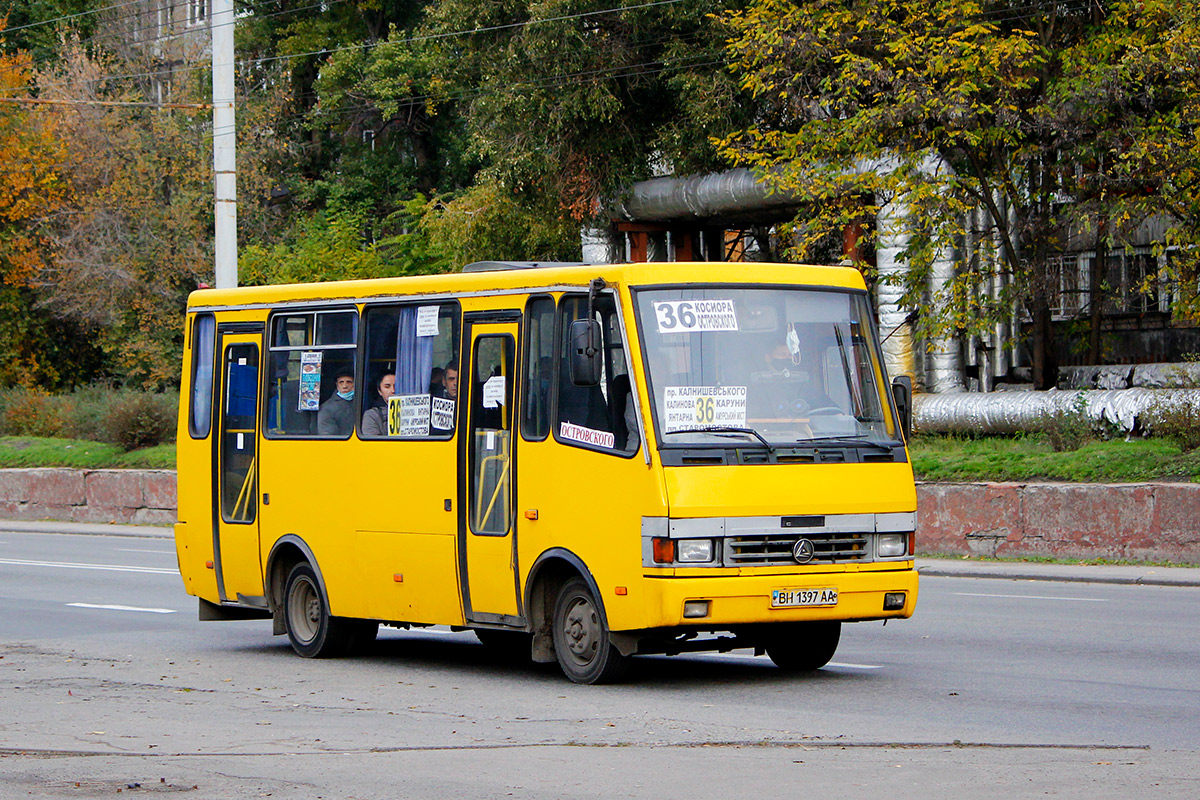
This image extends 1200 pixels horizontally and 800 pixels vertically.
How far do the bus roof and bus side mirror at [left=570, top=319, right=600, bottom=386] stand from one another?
0.46 m

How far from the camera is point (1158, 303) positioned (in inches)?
1244

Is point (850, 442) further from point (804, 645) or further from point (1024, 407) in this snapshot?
point (1024, 407)

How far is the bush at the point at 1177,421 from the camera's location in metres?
22.5

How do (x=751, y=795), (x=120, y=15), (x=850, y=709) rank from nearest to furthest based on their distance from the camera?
(x=751, y=795) < (x=850, y=709) < (x=120, y=15)

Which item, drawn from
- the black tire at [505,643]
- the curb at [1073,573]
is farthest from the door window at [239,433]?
the curb at [1073,573]

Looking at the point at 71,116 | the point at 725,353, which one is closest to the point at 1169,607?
the point at 725,353

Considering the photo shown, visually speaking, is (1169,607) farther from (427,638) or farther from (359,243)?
(359,243)

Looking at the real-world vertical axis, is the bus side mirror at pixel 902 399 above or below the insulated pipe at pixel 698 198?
below

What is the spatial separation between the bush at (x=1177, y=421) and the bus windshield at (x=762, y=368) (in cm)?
1240

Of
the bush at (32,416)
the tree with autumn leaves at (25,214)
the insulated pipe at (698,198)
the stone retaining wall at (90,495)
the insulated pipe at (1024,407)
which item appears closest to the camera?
the insulated pipe at (1024,407)

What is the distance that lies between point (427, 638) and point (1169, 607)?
6.87 metres

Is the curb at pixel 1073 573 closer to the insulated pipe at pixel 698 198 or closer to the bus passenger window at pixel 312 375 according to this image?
the bus passenger window at pixel 312 375

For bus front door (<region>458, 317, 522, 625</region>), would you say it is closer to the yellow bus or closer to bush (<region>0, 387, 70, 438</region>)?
the yellow bus

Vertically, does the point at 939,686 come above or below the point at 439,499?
below
